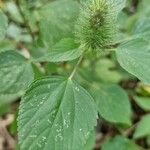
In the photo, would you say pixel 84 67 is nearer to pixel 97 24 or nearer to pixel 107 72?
pixel 107 72

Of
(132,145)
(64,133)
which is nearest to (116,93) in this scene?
(132,145)

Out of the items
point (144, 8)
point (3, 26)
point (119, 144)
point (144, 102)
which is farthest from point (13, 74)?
point (144, 8)

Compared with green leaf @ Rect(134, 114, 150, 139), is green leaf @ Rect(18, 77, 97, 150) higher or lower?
higher

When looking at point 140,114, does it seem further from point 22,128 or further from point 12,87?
point 22,128

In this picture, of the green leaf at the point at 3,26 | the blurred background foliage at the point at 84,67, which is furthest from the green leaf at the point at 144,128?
the green leaf at the point at 3,26

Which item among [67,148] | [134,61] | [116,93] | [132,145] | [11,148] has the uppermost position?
[134,61]

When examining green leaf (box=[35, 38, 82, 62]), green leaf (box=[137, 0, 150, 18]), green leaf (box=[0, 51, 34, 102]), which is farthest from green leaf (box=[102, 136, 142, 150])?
green leaf (box=[35, 38, 82, 62])

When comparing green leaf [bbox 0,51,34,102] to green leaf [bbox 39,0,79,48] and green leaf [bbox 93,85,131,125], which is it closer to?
green leaf [bbox 39,0,79,48]
